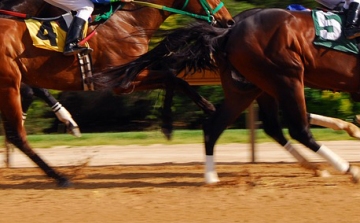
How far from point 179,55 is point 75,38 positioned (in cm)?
107

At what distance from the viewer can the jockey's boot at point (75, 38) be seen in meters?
8.05

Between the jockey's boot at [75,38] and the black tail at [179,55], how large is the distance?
36 cm

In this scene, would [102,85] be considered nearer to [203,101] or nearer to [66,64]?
[66,64]

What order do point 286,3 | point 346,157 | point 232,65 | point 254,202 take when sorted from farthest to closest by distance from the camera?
point 286,3 < point 346,157 < point 232,65 < point 254,202

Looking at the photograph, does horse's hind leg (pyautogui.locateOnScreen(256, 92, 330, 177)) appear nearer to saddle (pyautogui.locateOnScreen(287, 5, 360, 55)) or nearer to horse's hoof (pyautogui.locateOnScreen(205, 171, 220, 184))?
horse's hoof (pyautogui.locateOnScreen(205, 171, 220, 184))

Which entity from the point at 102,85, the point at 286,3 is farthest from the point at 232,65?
the point at 286,3

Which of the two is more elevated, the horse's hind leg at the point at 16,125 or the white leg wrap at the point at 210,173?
the horse's hind leg at the point at 16,125

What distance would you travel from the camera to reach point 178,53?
8.10m

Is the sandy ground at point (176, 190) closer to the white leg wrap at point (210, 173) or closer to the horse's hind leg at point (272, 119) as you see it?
the white leg wrap at point (210, 173)

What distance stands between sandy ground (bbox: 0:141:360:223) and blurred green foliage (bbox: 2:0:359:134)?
2119 mm

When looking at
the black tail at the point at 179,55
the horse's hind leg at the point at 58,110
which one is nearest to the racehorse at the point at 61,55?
the black tail at the point at 179,55

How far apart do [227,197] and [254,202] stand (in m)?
0.35

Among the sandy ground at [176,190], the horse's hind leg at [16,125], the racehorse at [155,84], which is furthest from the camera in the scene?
the racehorse at [155,84]

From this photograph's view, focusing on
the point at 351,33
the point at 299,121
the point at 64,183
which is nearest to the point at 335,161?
the point at 299,121
